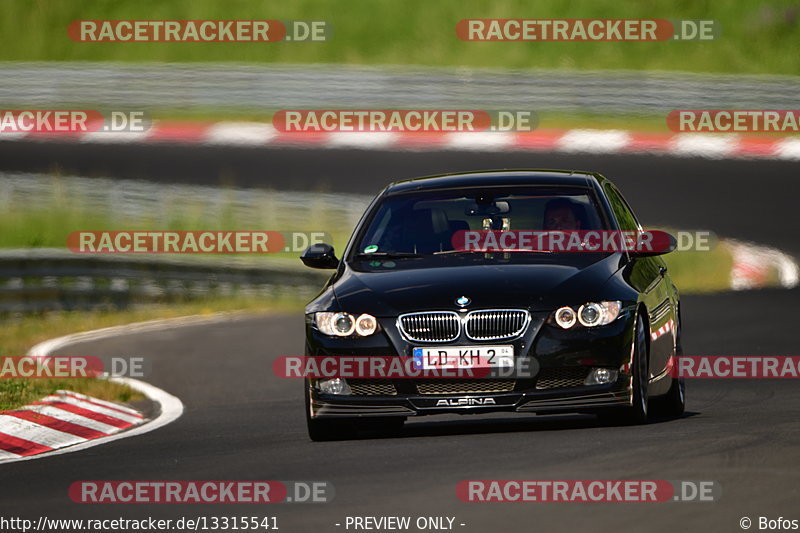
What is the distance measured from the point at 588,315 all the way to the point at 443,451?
1028 mm

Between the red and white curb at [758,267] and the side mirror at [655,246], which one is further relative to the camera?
the red and white curb at [758,267]

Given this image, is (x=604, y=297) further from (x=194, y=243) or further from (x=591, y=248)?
(x=194, y=243)

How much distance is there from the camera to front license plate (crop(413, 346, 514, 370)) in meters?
8.95

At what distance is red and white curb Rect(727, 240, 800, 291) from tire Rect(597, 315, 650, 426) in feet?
31.0

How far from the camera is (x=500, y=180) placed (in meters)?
10.5

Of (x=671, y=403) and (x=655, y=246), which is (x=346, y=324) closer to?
(x=655, y=246)

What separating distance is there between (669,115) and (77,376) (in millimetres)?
14474

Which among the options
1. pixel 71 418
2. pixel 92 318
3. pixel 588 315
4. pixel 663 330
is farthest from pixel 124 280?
pixel 588 315

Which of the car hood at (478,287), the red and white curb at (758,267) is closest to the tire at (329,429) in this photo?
the car hood at (478,287)

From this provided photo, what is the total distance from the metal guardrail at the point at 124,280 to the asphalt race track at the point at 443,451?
2.58 m

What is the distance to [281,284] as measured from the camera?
19422mm

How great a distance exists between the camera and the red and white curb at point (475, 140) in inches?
988

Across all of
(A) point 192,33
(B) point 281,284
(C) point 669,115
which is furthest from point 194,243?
(A) point 192,33

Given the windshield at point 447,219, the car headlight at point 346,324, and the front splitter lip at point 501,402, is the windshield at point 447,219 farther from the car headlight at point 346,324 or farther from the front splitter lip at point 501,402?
the front splitter lip at point 501,402
